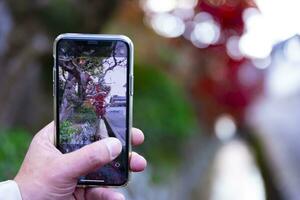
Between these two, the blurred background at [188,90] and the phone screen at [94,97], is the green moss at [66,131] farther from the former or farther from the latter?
the blurred background at [188,90]

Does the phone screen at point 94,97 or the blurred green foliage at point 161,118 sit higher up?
the phone screen at point 94,97

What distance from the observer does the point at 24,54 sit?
14.8ft

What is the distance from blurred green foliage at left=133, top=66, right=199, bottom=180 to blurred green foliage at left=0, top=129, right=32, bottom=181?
1.89 meters

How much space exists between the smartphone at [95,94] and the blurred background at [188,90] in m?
1.91

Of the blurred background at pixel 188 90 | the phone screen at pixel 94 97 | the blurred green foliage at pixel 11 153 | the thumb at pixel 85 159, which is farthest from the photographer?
the blurred background at pixel 188 90

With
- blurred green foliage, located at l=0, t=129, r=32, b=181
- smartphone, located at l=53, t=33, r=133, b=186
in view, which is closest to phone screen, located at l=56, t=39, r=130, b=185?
smartphone, located at l=53, t=33, r=133, b=186

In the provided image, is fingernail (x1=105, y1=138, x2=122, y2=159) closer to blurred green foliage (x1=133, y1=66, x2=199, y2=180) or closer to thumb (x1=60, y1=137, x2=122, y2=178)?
thumb (x1=60, y1=137, x2=122, y2=178)

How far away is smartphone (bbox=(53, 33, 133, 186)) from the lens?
1456 millimetres

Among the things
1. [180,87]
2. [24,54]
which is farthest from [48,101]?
[180,87]

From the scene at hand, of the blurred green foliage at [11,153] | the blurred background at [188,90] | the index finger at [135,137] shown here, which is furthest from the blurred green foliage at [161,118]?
the index finger at [135,137]

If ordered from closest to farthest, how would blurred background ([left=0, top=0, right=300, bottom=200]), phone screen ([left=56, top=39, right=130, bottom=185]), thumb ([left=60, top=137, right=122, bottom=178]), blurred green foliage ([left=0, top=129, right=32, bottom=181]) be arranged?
thumb ([left=60, top=137, right=122, bottom=178]) → phone screen ([left=56, top=39, right=130, bottom=185]) → blurred green foliage ([left=0, top=129, right=32, bottom=181]) → blurred background ([left=0, top=0, right=300, bottom=200])

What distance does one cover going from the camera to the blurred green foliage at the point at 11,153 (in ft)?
9.17

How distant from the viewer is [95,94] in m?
1.45

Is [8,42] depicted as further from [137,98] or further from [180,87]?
[180,87]
